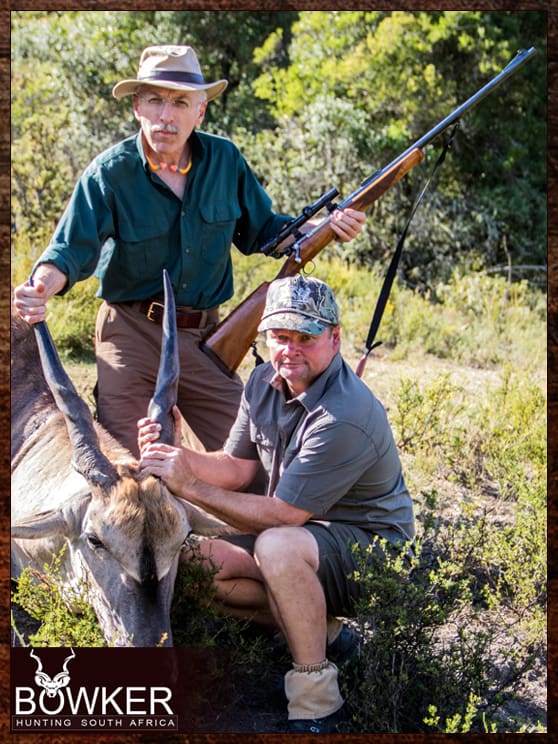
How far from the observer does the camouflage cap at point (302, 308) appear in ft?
14.3

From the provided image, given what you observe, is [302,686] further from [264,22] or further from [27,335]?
[264,22]

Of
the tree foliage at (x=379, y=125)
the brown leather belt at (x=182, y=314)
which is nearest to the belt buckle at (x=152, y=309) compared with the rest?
the brown leather belt at (x=182, y=314)

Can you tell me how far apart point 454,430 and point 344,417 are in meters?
3.48

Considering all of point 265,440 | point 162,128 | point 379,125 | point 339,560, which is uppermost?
point 379,125

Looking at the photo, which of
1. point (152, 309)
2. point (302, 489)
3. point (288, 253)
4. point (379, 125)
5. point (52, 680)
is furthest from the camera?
point (379, 125)

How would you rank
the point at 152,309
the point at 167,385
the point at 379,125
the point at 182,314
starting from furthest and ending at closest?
the point at 379,125
the point at 182,314
the point at 152,309
the point at 167,385

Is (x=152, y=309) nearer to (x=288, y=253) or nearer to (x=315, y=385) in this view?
(x=288, y=253)

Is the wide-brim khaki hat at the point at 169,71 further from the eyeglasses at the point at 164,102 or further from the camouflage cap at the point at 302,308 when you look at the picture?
the camouflage cap at the point at 302,308

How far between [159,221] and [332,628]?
7.95ft

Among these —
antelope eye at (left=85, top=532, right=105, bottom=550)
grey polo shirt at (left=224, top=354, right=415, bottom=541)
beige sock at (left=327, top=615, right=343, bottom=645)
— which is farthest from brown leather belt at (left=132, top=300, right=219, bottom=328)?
beige sock at (left=327, top=615, right=343, bottom=645)

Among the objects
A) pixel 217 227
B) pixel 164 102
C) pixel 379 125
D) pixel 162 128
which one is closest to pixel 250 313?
pixel 217 227

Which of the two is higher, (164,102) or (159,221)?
(164,102)

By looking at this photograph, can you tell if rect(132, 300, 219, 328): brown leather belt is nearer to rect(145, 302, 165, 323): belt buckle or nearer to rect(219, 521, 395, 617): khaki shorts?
rect(145, 302, 165, 323): belt buckle

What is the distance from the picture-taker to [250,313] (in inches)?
226
